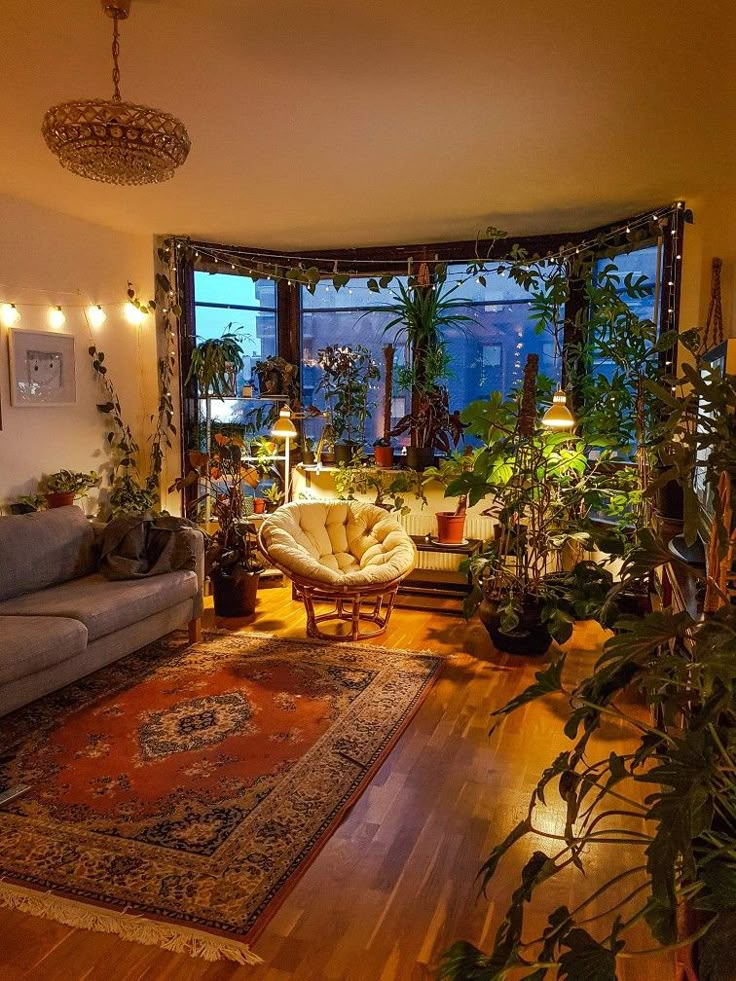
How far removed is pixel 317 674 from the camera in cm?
395

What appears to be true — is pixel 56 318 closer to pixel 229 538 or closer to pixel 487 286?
pixel 229 538

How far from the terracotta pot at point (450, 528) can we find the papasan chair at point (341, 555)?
1.77 feet

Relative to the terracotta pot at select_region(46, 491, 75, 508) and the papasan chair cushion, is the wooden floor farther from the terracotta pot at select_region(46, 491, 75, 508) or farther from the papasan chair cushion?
the terracotta pot at select_region(46, 491, 75, 508)

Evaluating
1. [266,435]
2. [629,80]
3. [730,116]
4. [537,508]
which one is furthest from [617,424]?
[266,435]

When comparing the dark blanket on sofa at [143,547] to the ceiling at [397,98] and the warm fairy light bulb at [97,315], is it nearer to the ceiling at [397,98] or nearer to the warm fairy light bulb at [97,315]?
the warm fairy light bulb at [97,315]

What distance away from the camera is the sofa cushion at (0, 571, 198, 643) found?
3.53 meters

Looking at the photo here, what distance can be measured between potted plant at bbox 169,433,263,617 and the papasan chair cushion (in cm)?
46

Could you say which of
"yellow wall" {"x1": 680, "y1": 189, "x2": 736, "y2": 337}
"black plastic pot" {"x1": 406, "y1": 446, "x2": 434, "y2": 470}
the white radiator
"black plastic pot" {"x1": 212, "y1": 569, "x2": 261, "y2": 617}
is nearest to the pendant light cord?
"black plastic pot" {"x1": 212, "y1": 569, "x2": 261, "y2": 617}

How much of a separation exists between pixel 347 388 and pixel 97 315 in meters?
1.87

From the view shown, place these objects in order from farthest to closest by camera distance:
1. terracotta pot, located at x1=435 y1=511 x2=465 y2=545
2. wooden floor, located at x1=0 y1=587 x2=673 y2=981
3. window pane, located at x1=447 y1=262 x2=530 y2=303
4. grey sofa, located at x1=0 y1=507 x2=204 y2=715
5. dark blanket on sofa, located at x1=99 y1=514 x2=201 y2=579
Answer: window pane, located at x1=447 y1=262 x2=530 y2=303 → terracotta pot, located at x1=435 y1=511 x2=465 y2=545 → dark blanket on sofa, located at x1=99 y1=514 x2=201 y2=579 → grey sofa, located at x1=0 y1=507 x2=204 y2=715 → wooden floor, located at x1=0 y1=587 x2=673 y2=981

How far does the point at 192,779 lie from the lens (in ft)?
9.40

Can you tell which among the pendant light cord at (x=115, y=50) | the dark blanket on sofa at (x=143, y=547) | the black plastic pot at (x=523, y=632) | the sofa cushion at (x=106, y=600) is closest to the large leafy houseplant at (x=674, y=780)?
the pendant light cord at (x=115, y=50)

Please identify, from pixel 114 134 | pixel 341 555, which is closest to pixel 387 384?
pixel 341 555

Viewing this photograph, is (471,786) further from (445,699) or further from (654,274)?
(654,274)
